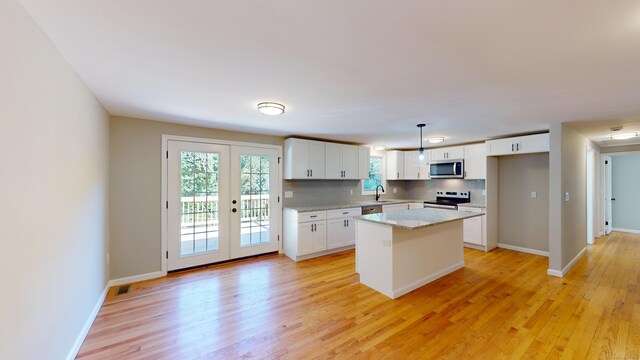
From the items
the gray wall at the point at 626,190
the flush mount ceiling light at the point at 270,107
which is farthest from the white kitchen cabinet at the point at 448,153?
the gray wall at the point at 626,190

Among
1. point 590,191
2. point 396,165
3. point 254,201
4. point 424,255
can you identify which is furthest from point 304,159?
point 590,191

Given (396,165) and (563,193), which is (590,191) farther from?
(396,165)

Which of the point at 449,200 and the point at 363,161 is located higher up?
the point at 363,161

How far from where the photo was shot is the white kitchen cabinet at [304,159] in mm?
4559

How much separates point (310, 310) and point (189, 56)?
2.56 m

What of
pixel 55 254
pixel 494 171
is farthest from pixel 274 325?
pixel 494 171

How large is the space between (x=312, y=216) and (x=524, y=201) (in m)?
4.06

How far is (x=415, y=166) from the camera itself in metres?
6.14

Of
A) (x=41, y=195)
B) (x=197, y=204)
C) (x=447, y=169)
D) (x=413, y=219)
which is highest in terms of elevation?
(x=447, y=169)

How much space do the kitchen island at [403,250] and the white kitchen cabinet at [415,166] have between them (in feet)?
7.91

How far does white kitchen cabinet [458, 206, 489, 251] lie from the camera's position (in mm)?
4855

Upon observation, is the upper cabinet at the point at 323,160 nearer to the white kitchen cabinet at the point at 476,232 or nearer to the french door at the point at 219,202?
the french door at the point at 219,202

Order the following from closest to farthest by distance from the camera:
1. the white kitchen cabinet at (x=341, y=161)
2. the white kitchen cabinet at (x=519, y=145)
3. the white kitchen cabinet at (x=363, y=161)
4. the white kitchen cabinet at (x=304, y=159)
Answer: the white kitchen cabinet at (x=519, y=145), the white kitchen cabinet at (x=304, y=159), the white kitchen cabinet at (x=341, y=161), the white kitchen cabinet at (x=363, y=161)

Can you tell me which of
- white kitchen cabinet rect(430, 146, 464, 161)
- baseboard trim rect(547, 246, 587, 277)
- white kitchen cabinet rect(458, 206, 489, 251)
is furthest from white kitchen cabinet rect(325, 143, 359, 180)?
baseboard trim rect(547, 246, 587, 277)
